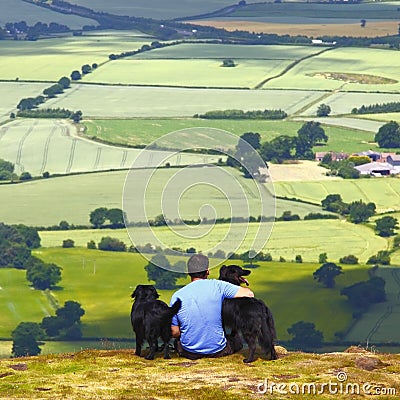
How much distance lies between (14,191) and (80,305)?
33448 mm

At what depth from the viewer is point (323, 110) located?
141500 mm

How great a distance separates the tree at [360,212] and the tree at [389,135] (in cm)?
2692

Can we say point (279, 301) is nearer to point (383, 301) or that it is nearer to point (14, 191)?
point (383, 301)

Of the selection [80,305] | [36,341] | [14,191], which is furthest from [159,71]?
[36,341]

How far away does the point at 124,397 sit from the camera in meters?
17.9

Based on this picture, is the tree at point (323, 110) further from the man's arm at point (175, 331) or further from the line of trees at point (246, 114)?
the man's arm at point (175, 331)

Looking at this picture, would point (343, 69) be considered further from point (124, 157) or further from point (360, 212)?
point (360, 212)

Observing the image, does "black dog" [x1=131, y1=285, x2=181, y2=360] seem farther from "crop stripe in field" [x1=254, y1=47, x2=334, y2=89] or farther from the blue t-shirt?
"crop stripe in field" [x1=254, y1=47, x2=334, y2=89]

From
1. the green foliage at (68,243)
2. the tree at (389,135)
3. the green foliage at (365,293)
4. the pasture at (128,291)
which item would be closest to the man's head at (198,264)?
the pasture at (128,291)

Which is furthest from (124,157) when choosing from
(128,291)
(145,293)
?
(145,293)

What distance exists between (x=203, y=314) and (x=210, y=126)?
117m

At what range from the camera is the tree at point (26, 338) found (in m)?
65.2

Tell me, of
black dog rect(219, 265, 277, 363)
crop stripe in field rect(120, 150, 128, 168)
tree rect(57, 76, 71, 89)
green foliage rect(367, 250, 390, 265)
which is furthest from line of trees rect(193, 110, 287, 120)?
black dog rect(219, 265, 277, 363)

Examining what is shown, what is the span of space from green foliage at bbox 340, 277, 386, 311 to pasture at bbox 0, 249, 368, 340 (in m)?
0.76
